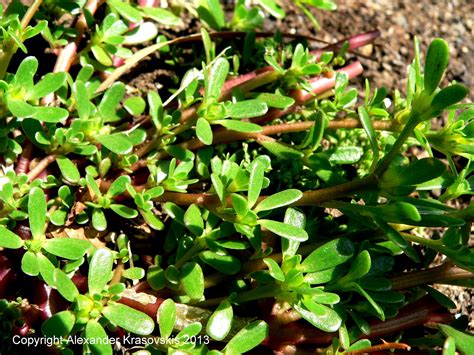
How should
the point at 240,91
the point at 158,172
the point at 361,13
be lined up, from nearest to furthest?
the point at 158,172 < the point at 240,91 < the point at 361,13

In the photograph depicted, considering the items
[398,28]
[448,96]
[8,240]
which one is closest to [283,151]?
[448,96]

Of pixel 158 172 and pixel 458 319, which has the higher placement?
pixel 158 172

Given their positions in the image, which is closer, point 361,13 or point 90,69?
point 90,69

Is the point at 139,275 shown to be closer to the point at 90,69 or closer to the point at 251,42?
the point at 90,69

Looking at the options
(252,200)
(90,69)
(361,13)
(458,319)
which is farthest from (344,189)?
(361,13)

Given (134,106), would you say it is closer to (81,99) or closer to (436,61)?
(81,99)

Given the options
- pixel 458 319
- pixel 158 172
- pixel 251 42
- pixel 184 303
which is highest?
pixel 251 42

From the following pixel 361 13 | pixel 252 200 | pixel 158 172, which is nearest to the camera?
pixel 252 200
